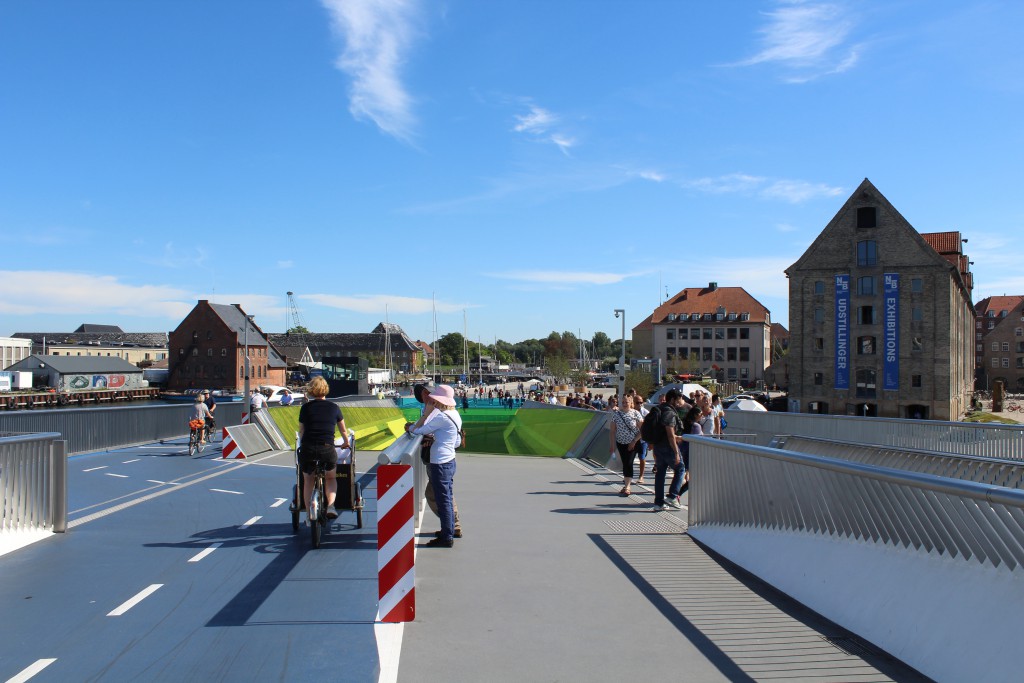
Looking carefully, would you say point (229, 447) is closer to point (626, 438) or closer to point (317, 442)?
point (626, 438)

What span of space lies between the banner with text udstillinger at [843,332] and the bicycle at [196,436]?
2032 inches

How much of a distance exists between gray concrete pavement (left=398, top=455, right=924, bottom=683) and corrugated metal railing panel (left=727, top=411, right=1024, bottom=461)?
5403 millimetres

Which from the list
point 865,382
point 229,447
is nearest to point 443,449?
point 229,447

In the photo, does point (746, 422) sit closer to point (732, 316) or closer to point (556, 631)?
point (556, 631)

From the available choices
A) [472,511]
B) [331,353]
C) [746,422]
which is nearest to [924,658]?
[472,511]

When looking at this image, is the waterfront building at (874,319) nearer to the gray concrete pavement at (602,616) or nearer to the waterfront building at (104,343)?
the gray concrete pavement at (602,616)

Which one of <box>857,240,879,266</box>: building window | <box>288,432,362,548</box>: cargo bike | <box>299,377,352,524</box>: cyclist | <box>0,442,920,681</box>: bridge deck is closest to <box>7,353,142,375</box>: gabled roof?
<box>857,240,879,266</box>: building window

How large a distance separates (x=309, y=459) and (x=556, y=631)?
12.2 feet

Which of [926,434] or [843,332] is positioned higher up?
[843,332]

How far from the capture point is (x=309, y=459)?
8.53m

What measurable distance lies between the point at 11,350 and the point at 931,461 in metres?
131

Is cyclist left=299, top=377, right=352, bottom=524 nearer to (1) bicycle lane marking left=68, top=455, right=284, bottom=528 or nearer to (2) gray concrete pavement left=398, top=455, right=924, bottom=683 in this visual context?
(2) gray concrete pavement left=398, top=455, right=924, bottom=683

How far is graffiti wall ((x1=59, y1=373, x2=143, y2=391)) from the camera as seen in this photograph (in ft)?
335

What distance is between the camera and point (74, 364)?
347 ft
